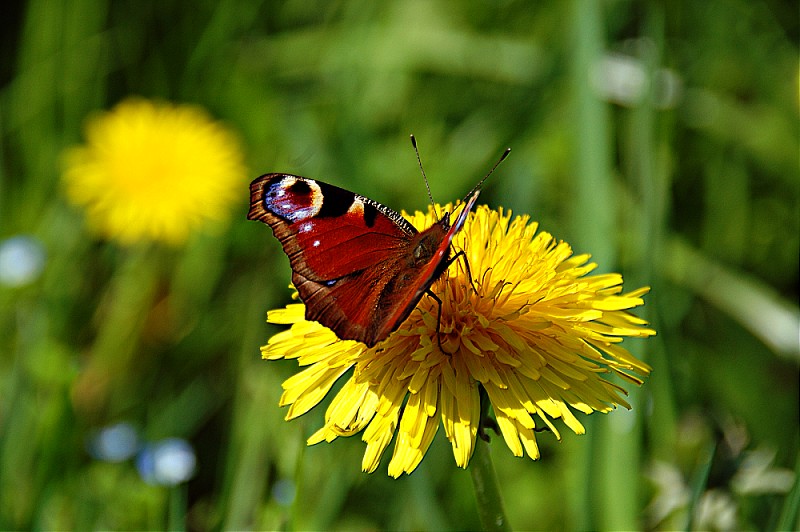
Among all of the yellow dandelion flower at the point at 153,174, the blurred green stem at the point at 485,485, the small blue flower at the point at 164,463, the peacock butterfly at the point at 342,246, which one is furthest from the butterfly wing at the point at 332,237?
the yellow dandelion flower at the point at 153,174

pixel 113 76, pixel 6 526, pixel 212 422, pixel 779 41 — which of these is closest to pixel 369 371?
pixel 6 526

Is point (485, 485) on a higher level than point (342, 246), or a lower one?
lower

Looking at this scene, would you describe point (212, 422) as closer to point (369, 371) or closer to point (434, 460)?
point (434, 460)

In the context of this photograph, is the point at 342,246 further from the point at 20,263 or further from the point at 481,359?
the point at 20,263

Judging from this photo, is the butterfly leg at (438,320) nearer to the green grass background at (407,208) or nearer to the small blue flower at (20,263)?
the green grass background at (407,208)

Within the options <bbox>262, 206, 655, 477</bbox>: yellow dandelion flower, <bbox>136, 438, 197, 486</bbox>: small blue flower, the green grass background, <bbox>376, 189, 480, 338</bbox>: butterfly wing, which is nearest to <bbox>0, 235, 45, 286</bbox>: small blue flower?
the green grass background

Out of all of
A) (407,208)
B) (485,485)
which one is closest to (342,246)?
(485,485)

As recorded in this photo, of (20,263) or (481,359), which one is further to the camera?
(20,263)
